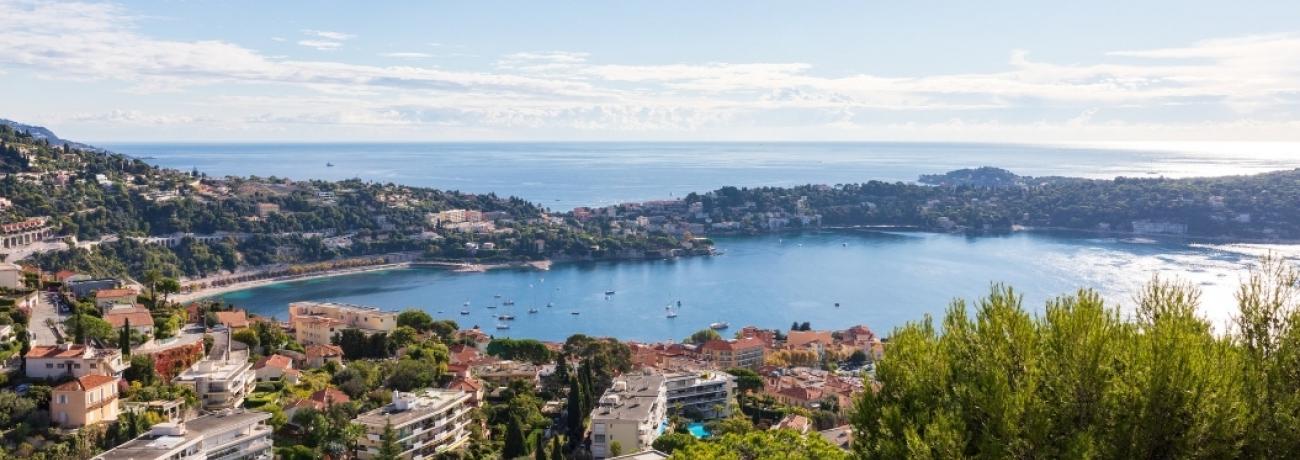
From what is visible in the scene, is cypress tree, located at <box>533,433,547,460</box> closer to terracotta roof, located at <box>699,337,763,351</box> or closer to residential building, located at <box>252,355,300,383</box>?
residential building, located at <box>252,355,300,383</box>

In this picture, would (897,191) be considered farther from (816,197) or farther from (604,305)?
(604,305)

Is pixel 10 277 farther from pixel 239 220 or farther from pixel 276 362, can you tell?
pixel 239 220

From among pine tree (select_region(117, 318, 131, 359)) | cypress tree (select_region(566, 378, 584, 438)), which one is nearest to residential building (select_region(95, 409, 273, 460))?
pine tree (select_region(117, 318, 131, 359))

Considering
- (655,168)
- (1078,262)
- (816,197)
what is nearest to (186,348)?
(1078,262)

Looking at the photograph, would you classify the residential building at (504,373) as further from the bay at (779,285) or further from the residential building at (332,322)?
the bay at (779,285)

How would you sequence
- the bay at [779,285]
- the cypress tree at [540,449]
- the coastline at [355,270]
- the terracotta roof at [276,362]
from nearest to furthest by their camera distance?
1. the cypress tree at [540,449]
2. the terracotta roof at [276,362]
3. the bay at [779,285]
4. the coastline at [355,270]

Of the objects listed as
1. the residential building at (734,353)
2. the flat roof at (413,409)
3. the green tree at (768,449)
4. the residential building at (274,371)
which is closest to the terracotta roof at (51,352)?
the residential building at (274,371)

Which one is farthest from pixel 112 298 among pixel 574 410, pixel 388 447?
pixel 574 410
